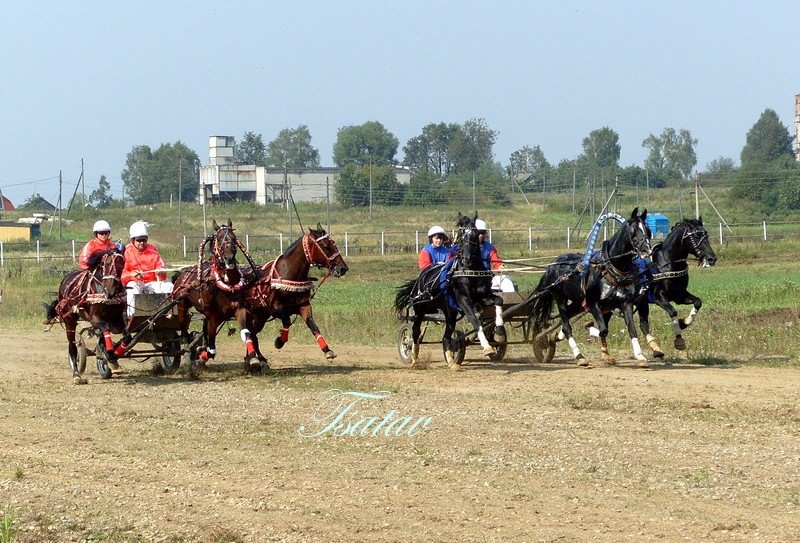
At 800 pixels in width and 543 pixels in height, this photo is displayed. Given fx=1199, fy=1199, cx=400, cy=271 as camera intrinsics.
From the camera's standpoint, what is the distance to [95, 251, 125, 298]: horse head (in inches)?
635

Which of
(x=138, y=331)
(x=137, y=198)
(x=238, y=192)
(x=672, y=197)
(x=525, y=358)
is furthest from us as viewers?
(x=137, y=198)

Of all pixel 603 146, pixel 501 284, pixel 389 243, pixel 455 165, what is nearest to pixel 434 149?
pixel 455 165

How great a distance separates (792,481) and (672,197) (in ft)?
236

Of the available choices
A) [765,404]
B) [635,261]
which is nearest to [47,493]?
[765,404]

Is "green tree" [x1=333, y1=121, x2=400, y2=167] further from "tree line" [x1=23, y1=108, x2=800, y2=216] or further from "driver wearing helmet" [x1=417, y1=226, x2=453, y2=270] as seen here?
"driver wearing helmet" [x1=417, y1=226, x2=453, y2=270]

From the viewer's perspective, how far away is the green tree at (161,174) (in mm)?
104125

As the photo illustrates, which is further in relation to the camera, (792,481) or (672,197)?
(672,197)

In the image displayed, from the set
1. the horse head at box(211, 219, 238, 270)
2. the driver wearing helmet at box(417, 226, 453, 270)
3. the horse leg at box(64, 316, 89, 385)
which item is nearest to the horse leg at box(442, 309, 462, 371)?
the driver wearing helmet at box(417, 226, 453, 270)

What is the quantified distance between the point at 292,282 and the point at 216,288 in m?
1.05

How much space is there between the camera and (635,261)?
17.0 metres

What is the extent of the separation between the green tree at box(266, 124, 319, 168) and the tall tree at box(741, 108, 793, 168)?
51.2m

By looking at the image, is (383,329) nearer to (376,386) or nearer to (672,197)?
(376,386)

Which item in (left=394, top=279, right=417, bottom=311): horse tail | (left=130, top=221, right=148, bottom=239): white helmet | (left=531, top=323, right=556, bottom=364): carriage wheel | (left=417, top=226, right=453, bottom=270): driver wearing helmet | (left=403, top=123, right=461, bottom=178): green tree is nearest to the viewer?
(left=130, top=221, right=148, bottom=239): white helmet

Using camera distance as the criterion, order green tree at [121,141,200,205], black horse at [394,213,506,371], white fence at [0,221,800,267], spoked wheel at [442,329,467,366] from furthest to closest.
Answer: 1. green tree at [121,141,200,205]
2. white fence at [0,221,800,267]
3. spoked wheel at [442,329,467,366]
4. black horse at [394,213,506,371]
